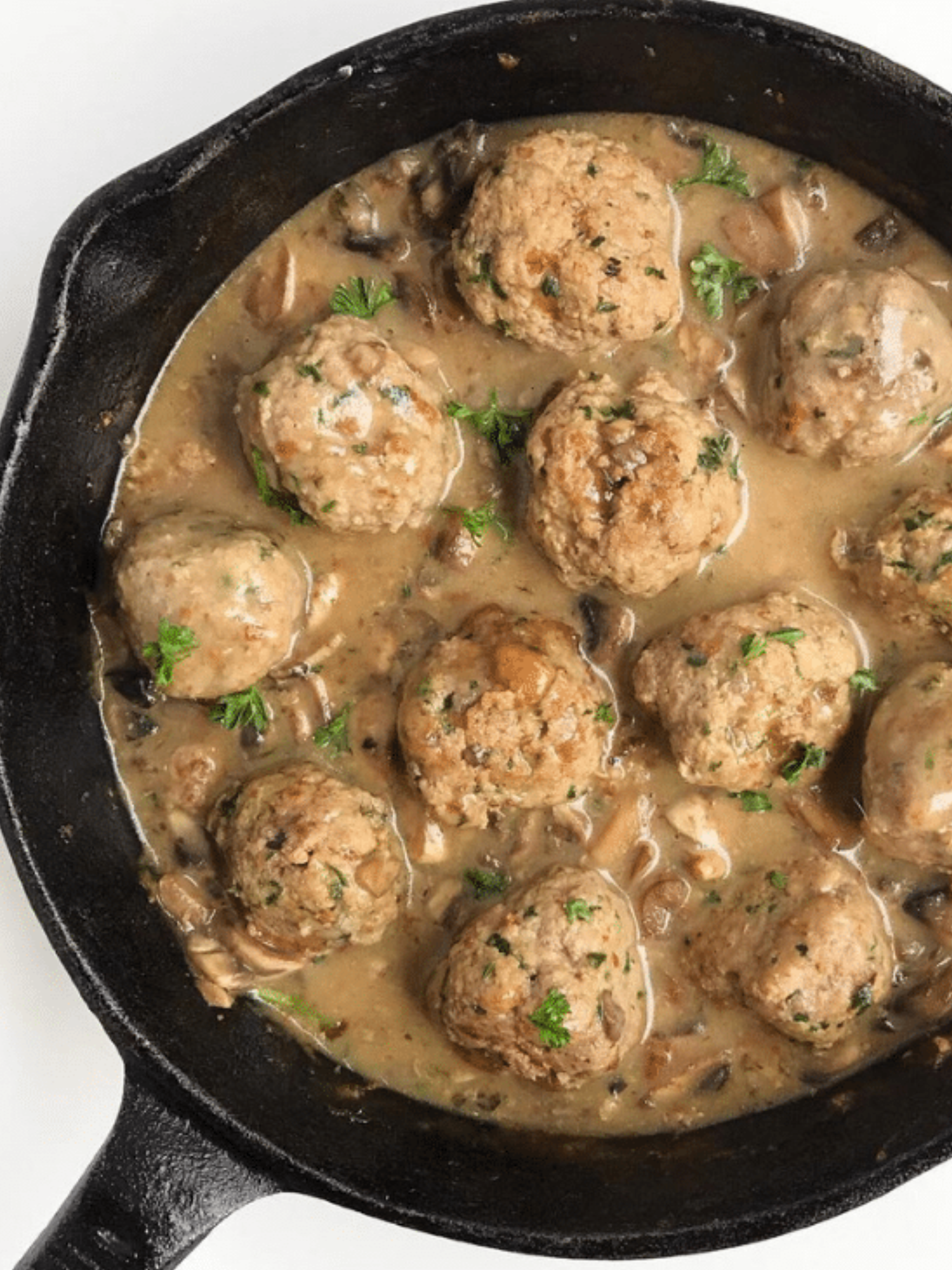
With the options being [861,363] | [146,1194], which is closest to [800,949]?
[861,363]

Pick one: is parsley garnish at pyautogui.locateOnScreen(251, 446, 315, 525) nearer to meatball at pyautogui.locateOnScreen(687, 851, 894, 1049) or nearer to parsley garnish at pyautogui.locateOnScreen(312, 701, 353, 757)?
parsley garnish at pyautogui.locateOnScreen(312, 701, 353, 757)

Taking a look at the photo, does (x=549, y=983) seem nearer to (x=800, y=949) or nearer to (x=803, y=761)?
(x=800, y=949)

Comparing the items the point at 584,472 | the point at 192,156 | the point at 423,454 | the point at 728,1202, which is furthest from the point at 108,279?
the point at 728,1202

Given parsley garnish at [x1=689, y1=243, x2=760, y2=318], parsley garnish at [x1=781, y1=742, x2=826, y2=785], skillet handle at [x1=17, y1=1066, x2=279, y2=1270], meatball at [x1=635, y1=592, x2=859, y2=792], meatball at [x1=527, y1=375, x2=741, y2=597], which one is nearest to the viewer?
skillet handle at [x1=17, y1=1066, x2=279, y2=1270]

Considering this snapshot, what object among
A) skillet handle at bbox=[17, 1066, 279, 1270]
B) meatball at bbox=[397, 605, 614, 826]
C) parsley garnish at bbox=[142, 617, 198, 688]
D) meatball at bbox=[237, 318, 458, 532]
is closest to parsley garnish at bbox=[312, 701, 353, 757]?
meatball at bbox=[397, 605, 614, 826]

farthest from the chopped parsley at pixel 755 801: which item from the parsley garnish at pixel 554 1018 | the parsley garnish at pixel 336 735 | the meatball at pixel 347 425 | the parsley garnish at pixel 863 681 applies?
the meatball at pixel 347 425

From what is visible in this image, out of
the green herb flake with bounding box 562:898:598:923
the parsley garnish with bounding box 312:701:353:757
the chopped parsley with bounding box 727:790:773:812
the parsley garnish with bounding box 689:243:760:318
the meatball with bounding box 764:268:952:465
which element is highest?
the parsley garnish with bounding box 689:243:760:318

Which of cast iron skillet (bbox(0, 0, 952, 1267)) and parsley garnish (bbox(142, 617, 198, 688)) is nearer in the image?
cast iron skillet (bbox(0, 0, 952, 1267))
